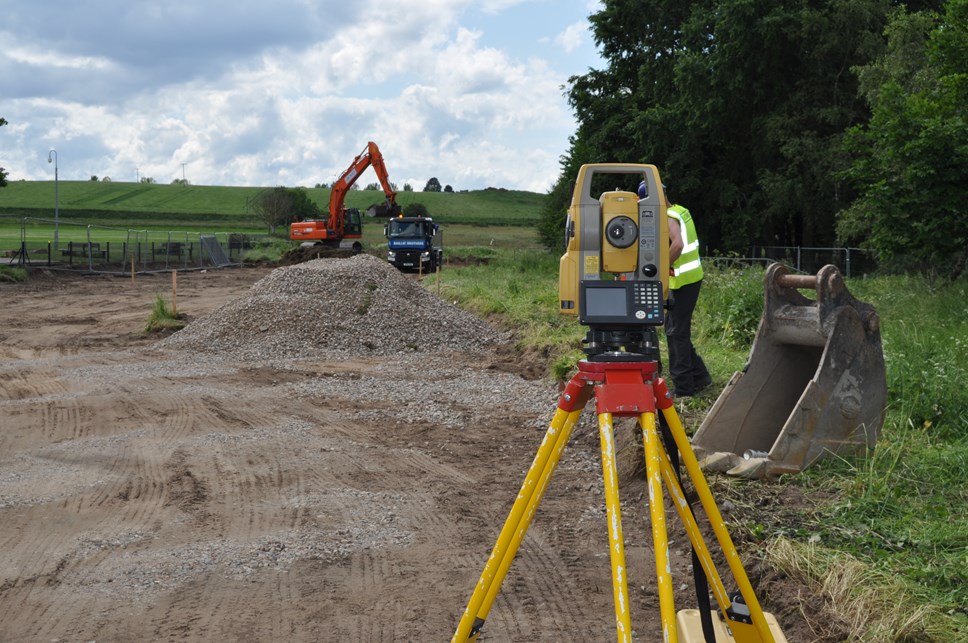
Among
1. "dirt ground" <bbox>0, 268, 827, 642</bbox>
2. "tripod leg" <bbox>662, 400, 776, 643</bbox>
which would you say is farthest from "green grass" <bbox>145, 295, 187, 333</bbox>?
"tripod leg" <bbox>662, 400, 776, 643</bbox>

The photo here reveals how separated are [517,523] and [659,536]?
22.4 inches

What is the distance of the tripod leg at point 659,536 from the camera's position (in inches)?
99.8

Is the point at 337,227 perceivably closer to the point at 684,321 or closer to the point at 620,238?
the point at 684,321

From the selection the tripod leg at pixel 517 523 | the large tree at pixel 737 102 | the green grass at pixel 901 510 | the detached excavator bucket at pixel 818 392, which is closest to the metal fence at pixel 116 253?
the large tree at pixel 737 102

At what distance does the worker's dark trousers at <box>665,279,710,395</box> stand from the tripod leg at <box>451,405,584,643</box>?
465 centimetres

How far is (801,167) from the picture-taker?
29141 mm

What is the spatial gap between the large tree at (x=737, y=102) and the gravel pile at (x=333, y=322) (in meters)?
14.7

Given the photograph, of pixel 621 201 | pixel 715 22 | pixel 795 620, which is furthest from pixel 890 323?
pixel 715 22

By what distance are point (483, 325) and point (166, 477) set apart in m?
9.80

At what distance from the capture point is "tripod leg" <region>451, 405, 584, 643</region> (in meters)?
3.01

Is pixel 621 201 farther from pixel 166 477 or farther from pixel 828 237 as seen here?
pixel 828 237

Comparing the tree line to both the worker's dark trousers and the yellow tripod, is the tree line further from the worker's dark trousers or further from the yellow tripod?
the yellow tripod

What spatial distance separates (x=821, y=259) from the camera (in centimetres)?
2828

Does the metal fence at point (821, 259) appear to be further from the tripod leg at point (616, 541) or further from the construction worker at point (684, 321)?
the tripod leg at point (616, 541)
